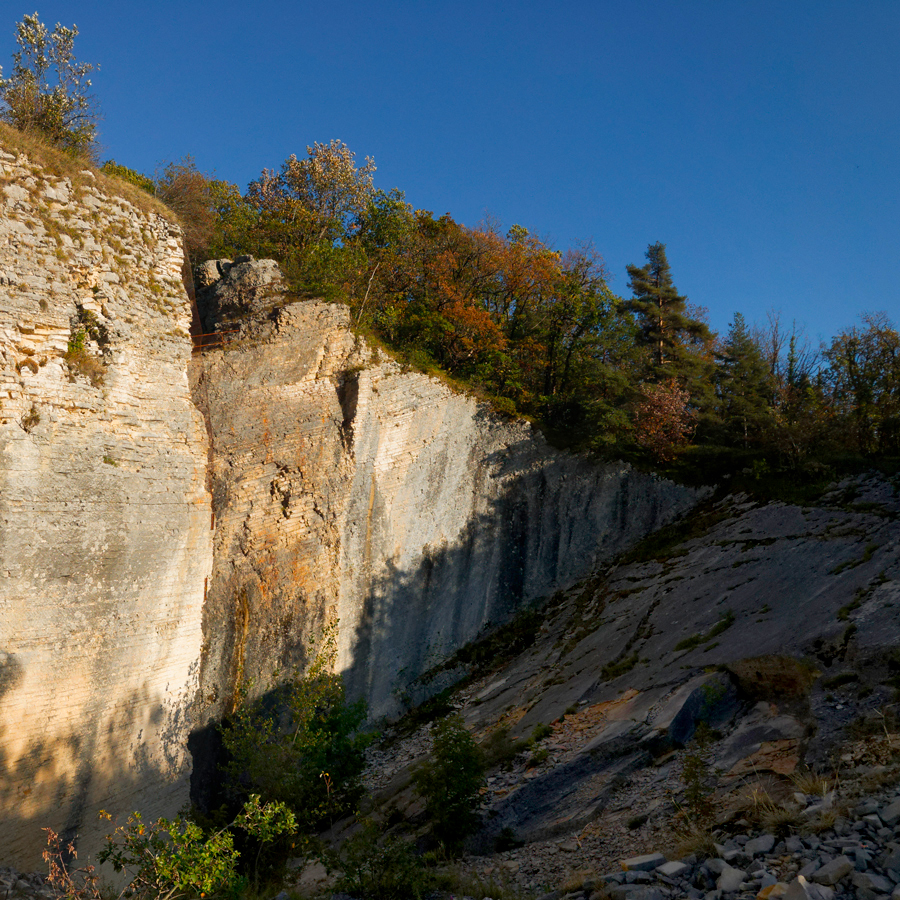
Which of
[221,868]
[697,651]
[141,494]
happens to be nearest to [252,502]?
[141,494]

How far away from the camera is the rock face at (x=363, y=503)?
52.7 ft

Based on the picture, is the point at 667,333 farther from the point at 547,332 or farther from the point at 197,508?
the point at 197,508

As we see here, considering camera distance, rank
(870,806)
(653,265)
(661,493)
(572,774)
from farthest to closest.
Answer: (653,265) → (661,493) → (572,774) → (870,806)

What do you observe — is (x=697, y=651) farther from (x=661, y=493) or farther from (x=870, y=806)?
(x=661, y=493)

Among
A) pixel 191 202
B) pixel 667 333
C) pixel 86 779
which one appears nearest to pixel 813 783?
pixel 86 779

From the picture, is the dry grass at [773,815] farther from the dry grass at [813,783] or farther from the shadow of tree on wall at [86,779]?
the shadow of tree on wall at [86,779]

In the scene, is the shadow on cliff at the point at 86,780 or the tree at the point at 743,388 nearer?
the shadow on cliff at the point at 86,780

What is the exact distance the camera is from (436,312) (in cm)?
2423

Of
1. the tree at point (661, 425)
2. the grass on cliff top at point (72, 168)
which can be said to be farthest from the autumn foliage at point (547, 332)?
the grass on cliff top at point (72, 168)

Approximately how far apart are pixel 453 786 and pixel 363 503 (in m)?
9.10

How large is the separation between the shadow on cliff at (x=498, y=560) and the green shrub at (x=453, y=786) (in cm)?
679

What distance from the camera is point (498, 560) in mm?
19406

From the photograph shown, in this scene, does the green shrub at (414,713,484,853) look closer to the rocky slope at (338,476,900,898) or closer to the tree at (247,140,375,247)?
the rocky slope at (338,476,900,898)

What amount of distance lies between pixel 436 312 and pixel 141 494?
44.6 ft
